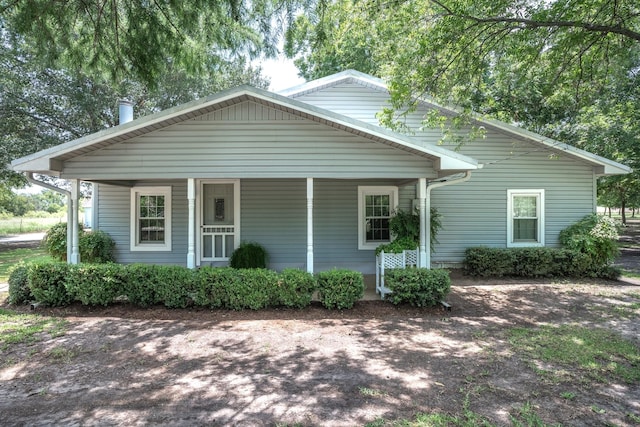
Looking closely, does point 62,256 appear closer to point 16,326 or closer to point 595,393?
point 16,326

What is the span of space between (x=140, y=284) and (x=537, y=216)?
394 inches

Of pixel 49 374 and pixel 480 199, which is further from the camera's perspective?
pixel 480 199

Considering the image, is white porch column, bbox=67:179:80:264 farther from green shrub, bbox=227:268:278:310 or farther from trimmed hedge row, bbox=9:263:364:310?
green shrub, bbox=227:268:278:310

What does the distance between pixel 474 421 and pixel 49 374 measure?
4.35m

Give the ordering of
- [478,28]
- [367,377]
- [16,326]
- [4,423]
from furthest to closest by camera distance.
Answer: [478,28] < [16,326] < [367,377] < [4,423]

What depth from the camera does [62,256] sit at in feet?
30.2

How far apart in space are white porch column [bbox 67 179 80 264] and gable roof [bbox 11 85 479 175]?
486 mm

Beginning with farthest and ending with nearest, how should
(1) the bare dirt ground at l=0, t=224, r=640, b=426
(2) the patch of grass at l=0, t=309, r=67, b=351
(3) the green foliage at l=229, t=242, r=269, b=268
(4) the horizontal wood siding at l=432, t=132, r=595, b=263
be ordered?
(4) the horizontal wood siding at l=432, t=132, r=595, b=263 < (3) the green foliage at l=229, t=242, r=269, b=268 < (2) the patch of grass at l=0, t=309, r=67, b=351 < (1) the bare dirt ground at l=0, t=224, r=640, b=426

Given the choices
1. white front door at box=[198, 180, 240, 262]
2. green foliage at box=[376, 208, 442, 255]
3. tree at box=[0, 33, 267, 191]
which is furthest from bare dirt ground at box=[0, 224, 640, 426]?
tree at box=[0, 33, 267, 191]

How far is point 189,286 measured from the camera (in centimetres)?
607

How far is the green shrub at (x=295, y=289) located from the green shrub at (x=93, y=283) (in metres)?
2.80

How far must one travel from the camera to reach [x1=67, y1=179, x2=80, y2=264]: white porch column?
6.79 meters

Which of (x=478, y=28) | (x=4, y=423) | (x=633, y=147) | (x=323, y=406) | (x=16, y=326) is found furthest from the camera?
(x=633, y=147)

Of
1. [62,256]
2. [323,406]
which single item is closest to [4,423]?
[323,406]
